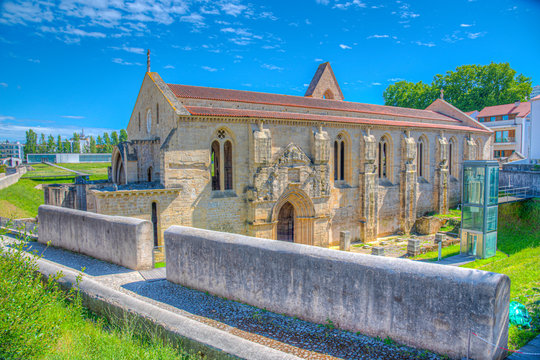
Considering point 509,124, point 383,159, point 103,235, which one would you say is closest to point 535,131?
point 383,159

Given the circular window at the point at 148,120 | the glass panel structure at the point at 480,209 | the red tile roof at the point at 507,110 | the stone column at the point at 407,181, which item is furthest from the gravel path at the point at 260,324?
the red tile roof at the point at 507,110

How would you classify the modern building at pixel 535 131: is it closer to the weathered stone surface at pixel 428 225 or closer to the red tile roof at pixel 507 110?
the weathered stone surface at pixel 428 225

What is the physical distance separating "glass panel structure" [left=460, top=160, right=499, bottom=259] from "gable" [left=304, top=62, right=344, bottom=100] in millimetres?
16454

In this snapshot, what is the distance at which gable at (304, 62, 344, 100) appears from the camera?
33188 mm

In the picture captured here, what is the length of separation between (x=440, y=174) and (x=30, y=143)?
113935mm

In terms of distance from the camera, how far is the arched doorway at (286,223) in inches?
930

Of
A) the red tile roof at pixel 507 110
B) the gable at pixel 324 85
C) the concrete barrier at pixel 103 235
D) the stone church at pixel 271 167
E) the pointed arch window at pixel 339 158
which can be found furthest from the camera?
the red tile roof at pixel 507 110

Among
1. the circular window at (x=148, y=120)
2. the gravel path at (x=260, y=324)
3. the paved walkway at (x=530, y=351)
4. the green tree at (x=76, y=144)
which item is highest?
the green tree at (x=76, y=144)

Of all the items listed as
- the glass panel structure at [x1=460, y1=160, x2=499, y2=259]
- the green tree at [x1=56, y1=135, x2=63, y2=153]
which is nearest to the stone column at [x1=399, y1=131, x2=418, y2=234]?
the glass panel structure at [x1=460, y1=160, x2=499, y2=259]

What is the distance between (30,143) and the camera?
104m

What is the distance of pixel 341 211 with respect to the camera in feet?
82.5

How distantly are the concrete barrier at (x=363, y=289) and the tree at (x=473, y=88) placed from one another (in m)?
57.0

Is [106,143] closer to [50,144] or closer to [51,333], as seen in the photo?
[50,144]

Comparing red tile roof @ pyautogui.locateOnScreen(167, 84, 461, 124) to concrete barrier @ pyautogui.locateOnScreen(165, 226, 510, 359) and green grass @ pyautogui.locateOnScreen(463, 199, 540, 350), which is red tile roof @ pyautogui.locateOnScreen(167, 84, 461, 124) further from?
concrete barrier @ pyautogui.locateOnScreen(165, 226, 510, 359)
